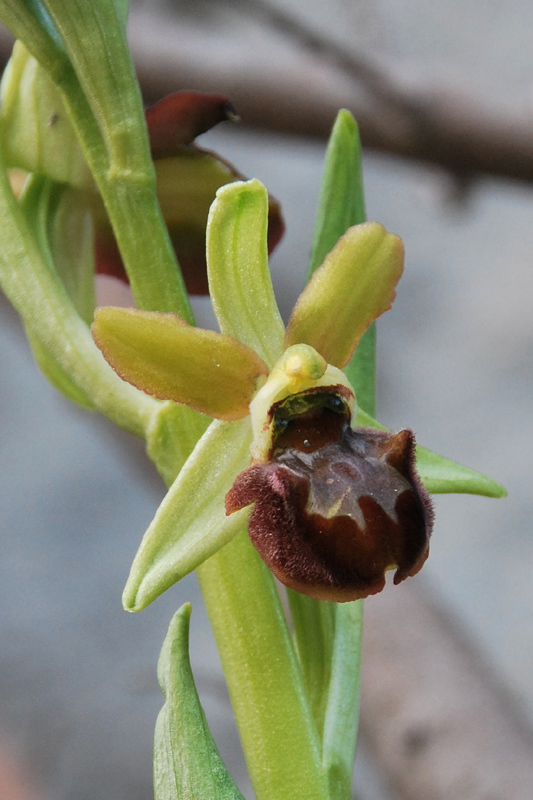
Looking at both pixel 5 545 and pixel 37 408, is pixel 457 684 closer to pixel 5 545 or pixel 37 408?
pixel 5 545

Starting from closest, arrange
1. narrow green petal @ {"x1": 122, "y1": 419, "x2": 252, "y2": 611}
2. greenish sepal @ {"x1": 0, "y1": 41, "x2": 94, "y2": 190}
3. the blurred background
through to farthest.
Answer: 1. narrow green petal @ {"x1": 122, "y1": 419, "x2": 252, "y2": 611}
2. greenish sepal @ {"x1": 0, "y1": 41, "x2": 94, "y2": 190}
3. the blurred background

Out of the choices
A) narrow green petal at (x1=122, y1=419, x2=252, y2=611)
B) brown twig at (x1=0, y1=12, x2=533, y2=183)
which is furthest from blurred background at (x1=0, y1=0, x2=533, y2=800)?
narrow green petal at (x1=122, y1=419, x2=252, y2=611)

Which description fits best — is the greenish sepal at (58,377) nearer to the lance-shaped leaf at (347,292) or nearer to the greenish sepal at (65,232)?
the greenish sepal at (65,232)

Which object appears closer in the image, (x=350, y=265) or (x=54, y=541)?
(x=350, y=265)

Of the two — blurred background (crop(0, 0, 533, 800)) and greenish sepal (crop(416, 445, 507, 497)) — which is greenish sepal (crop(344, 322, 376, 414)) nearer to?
greenish sepal (crop(416, 445, 507, 497))

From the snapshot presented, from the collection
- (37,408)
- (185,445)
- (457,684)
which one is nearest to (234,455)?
(185,445)
